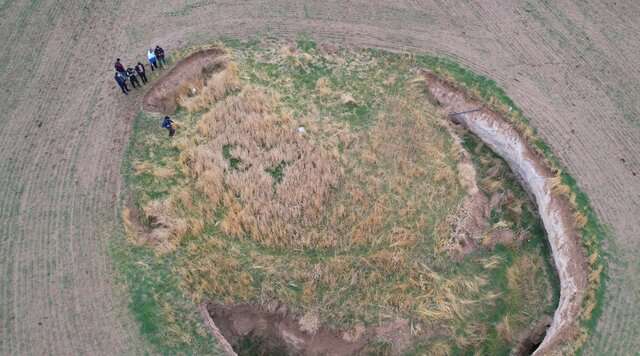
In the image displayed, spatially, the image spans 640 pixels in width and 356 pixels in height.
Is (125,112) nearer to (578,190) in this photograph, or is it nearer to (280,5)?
(280,5)

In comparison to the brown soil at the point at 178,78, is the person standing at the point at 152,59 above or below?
above

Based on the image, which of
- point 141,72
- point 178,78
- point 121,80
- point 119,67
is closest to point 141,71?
point 141,72

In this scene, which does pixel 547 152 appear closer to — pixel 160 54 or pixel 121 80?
pixel 160 54

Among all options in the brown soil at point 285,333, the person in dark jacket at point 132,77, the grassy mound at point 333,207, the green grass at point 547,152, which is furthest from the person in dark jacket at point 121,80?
the green grass at point 547,152

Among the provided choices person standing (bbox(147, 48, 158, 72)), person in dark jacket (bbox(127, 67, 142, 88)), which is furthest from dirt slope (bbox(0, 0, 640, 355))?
person standing (bbox(147, 48, 158, 72))

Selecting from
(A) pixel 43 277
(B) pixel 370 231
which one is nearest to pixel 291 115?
(B) pixel 370 231

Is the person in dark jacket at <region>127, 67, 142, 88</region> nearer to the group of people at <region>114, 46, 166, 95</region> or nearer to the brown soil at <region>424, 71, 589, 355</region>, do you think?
the group of people at <region>114, 46, 166, 95</region>

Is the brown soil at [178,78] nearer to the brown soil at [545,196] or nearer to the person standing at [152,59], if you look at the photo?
the person standing at [152,59]

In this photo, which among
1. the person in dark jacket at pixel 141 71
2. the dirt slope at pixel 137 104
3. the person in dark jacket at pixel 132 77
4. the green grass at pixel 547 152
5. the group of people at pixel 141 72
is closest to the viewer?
the dirt slope at pixel 137 104
